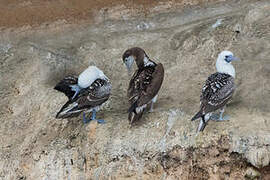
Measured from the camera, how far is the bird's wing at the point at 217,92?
1042 centimetres

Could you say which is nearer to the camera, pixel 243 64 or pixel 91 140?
pixel 91 140

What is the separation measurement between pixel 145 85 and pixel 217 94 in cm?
163

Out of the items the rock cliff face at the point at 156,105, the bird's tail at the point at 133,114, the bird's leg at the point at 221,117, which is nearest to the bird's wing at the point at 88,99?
the rock cliff face at the point at 156,105

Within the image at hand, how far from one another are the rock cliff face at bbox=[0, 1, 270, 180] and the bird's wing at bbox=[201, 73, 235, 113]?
0.40 meters

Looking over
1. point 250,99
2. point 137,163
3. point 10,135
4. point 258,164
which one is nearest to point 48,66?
point 10,135

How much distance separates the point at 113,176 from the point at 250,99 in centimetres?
339

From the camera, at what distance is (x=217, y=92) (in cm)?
1059

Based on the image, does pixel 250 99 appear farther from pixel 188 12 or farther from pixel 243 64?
pixel 188 12

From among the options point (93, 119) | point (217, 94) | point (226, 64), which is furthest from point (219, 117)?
point (93, 119)

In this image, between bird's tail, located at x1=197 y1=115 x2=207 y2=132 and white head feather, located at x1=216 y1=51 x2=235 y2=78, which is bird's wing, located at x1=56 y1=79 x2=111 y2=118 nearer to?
bird's tail, located at x1=197 y1=115 x2=207 y2=132

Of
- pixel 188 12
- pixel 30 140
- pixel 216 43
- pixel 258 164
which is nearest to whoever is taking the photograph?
pixel 258 164

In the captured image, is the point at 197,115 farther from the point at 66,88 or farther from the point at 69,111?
the point at 66,88

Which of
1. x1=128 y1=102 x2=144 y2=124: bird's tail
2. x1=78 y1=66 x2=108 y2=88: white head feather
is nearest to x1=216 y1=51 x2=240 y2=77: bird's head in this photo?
x1=128 y1=102 x2=144 y2=124: bird's tail

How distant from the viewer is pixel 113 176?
1089 cm
